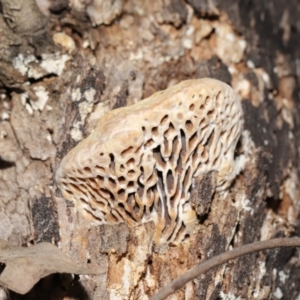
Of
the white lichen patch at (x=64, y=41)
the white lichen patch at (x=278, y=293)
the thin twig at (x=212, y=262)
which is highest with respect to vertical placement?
the white lichen patch at (x=64, y=41)

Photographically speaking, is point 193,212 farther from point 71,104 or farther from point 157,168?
point 71,104

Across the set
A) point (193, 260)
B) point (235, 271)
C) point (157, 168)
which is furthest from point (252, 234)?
point (157, 168)

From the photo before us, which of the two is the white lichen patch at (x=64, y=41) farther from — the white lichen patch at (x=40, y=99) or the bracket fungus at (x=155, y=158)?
the bracket fungus at (x=155, y=158)

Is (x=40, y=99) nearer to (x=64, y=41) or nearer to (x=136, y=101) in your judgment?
(x=64, y=41)

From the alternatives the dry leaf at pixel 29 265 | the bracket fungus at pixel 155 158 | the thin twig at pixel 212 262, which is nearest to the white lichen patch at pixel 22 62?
the bracket fungus at pixel 155 158

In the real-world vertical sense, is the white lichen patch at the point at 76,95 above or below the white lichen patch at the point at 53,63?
below

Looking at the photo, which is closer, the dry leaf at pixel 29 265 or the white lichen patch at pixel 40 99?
the dry leaf at pixel 29 265

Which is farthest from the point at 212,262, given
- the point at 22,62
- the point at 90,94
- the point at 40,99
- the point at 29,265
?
the point at 22,62

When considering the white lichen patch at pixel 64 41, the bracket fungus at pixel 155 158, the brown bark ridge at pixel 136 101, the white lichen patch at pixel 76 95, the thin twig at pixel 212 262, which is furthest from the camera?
the white lichen patch at pixel 64 41
